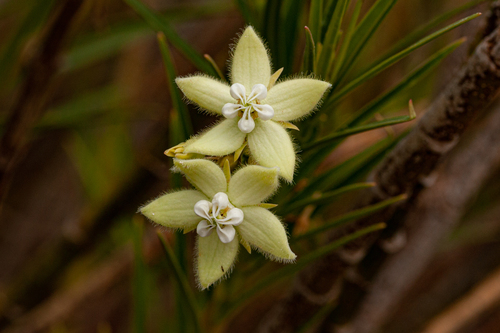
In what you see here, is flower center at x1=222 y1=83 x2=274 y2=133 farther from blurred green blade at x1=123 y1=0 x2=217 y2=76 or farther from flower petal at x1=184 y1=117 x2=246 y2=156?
blurred green blade at x1=123 y1=0 x2=217 y2=76

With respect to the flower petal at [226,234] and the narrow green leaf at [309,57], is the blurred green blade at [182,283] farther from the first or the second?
the narrow green leaf at [309,57]

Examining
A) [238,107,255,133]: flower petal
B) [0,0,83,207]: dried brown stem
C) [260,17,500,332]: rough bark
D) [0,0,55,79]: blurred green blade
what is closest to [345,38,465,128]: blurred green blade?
[260,17,500,332]: rough bark

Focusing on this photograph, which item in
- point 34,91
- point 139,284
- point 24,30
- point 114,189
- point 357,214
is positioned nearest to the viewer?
point 357,214

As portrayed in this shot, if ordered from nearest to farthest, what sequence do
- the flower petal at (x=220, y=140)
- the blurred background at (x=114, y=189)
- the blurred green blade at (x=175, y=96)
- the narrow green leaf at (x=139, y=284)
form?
the flower petal at (x=220, y=140), the blurred green blade at (x=175, y=96), the narrow green leaf at (x=139, y=284), the blurred background at (x=114, y=189)

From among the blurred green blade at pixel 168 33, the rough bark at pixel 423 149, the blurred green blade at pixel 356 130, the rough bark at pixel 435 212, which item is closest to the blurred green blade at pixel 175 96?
the blurred green blade at pixel 168 33

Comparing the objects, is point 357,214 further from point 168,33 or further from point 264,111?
point 168,33

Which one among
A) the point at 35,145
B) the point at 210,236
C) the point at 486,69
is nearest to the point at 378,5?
the point at 486,69

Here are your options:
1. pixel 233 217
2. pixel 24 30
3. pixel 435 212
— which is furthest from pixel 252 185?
pixel 24 30
